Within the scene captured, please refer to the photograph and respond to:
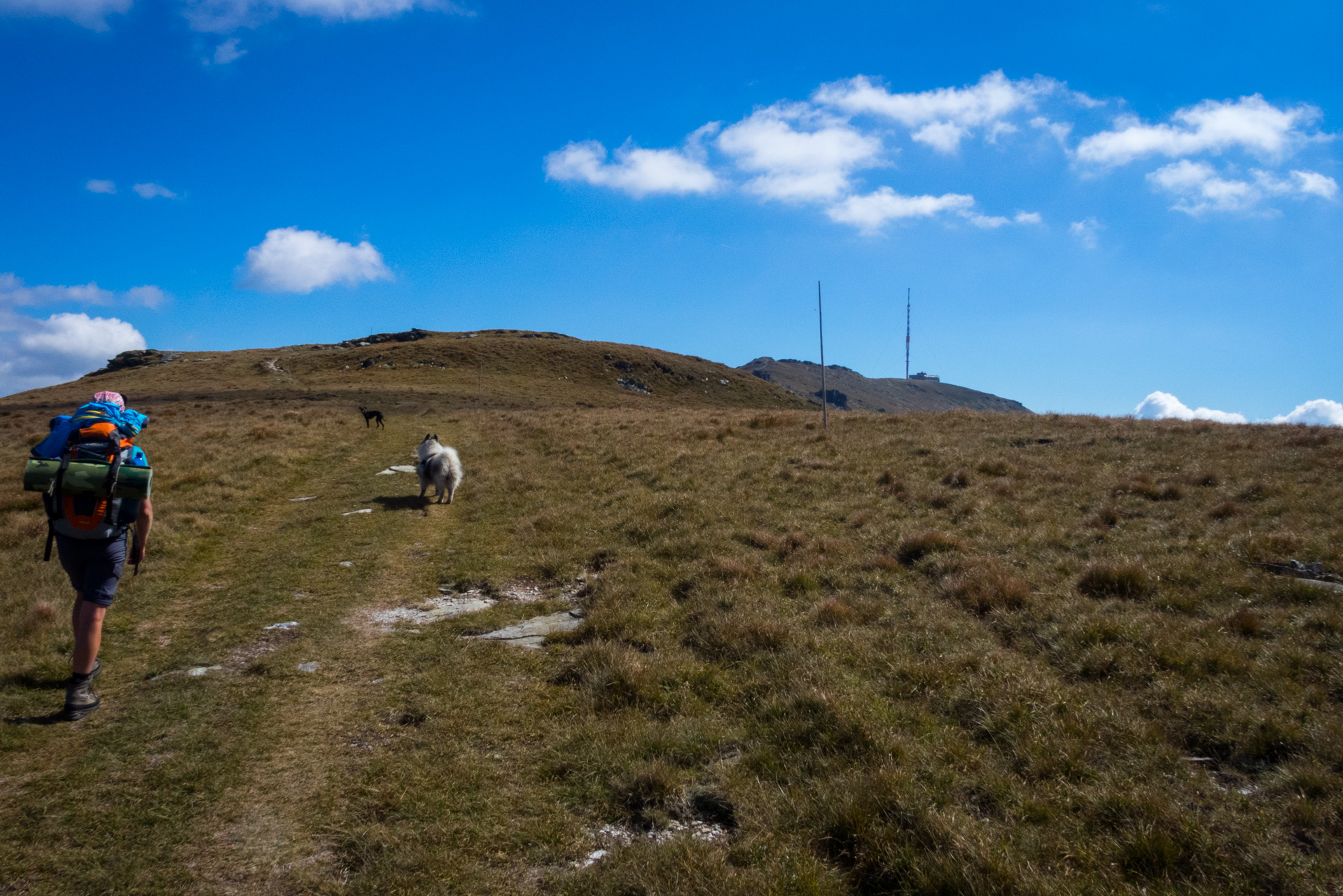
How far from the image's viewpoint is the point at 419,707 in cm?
636

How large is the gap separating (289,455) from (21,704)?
54.1 ft

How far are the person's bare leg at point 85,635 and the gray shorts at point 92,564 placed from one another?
0.09 metres

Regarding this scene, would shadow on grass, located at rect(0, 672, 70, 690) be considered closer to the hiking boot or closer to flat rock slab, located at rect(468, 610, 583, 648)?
the hiking boot

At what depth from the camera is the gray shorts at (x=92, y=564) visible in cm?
616

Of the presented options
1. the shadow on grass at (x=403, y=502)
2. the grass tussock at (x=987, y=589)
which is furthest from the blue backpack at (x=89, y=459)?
the shadow on grass at (x=403, y=502)

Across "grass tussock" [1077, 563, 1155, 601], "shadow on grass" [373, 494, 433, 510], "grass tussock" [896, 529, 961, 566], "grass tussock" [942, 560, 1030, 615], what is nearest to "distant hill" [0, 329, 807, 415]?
"shadow on grass" [373, 494, 433, 510]

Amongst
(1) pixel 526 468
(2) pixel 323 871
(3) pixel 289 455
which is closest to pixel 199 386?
(3) pixel 289 455

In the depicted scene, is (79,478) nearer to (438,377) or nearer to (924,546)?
(924,546)

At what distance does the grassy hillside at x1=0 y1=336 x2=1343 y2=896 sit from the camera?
14.0ft

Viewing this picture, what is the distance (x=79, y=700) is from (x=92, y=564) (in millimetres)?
1276

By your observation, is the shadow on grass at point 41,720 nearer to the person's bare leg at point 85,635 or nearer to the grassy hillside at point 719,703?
the grassy hillside at point 719,703

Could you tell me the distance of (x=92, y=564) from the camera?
20.4ft

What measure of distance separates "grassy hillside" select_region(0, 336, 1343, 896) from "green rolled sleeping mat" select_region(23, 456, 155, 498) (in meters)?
2.14

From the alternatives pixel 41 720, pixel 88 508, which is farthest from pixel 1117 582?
pixel 41 720
